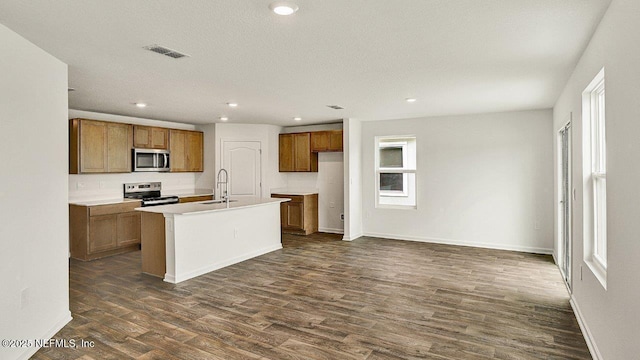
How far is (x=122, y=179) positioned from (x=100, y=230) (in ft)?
4.11

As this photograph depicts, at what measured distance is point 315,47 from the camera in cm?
300

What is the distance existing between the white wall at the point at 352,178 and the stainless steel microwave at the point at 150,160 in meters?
3.50

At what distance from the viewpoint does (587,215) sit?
122 inches

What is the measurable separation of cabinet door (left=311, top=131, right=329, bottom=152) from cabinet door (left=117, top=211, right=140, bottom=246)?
3.69m

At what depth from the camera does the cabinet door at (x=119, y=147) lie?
6.17 m

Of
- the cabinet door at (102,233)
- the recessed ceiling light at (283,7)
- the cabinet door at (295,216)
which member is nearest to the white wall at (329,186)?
the cabinet door at (295,216)

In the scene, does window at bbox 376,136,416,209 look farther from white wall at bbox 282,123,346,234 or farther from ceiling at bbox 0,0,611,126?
ceiling at bbox 0,0,611,126

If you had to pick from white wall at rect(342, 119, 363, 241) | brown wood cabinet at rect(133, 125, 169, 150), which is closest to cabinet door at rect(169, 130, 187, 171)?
brown wood cabinet at rect(133, 125, 169, 150)

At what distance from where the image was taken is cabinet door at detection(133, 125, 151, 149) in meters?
6.57

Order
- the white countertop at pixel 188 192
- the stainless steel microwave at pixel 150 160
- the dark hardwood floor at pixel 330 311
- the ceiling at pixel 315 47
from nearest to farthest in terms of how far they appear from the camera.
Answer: the ceiling at pixel 315 47 → the dark hardwood floor at pixel 330 311 → the stainless steel microwave at pixel 150 160 → the white countertop at pixel 188 192

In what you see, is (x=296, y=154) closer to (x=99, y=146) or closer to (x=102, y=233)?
(x=99, y=146)

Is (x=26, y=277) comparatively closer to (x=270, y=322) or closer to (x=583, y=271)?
(x=270, y=322)

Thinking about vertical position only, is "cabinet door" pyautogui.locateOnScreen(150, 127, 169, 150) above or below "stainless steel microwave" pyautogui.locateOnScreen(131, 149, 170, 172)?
above

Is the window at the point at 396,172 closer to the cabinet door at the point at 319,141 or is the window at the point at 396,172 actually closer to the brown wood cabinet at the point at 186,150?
the cabinet door at the point at 319,141
